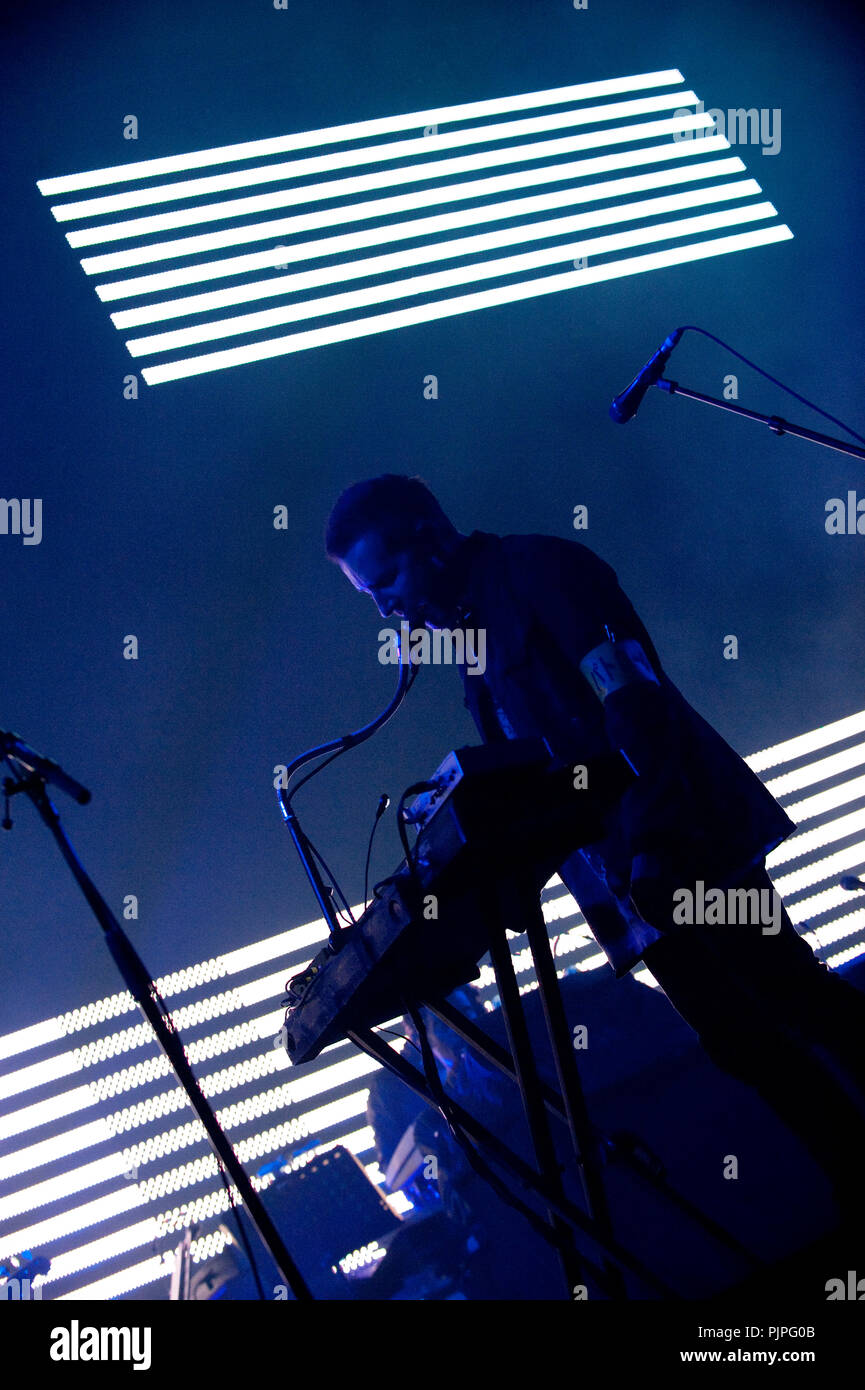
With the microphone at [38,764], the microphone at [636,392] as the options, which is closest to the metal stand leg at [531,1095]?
the microphone at [38,764]

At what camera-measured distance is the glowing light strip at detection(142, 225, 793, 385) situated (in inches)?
146

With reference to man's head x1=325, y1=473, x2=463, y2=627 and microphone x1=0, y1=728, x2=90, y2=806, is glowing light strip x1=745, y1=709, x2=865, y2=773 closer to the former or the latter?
man's head x1=325, y1=473, x2=463, y2=627

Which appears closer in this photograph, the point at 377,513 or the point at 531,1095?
the point at 531,1095

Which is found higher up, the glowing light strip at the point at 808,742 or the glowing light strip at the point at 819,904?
the glowing light strip at the point at 808,742

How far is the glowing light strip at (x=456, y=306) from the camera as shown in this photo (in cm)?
371

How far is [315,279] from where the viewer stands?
152 inches

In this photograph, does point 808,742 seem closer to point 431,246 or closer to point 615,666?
point 431,246

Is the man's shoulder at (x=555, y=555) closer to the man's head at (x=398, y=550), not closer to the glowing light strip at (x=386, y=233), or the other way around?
the man's head at (x=398, y=550)

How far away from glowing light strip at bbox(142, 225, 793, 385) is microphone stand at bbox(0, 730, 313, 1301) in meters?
2.90

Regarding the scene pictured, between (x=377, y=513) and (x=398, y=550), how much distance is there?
101mm

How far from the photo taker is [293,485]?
3854mm

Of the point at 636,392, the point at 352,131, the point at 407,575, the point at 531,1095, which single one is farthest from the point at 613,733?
the point at 352,131

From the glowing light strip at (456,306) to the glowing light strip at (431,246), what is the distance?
0.20 meters
